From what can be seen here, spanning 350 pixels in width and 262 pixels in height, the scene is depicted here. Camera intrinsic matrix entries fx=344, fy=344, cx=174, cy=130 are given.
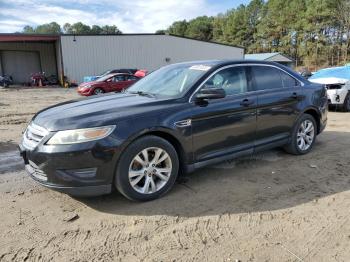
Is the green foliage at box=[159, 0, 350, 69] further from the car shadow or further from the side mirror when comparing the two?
the side mirror

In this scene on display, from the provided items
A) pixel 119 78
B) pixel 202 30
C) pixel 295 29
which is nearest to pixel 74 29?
pixel 202 30

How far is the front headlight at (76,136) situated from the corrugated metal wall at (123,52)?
27.1 meters

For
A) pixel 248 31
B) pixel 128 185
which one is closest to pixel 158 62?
pixel 128 185

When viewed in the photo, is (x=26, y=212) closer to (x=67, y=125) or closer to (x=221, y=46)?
(x=67, y=125)

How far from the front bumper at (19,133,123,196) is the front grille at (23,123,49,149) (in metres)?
0.10

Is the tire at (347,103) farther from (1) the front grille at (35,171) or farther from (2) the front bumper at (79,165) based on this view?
(1) the front grille at (35,171)

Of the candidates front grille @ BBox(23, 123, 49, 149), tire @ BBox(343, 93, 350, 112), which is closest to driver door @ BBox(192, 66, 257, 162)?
front grille @ BBox(23, 123, 49, 149)

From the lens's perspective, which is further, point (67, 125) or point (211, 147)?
point (211, 147)

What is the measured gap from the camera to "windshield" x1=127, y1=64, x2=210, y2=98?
4484mm

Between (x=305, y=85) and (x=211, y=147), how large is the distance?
246 centimetres

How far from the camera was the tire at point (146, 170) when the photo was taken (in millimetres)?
3740

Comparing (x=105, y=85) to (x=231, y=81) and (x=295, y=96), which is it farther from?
(x=231, y=81)

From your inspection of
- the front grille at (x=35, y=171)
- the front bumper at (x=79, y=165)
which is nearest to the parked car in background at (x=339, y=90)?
the front bumper at (x=79, y=165)

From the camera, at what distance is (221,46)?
3650 centimetres
